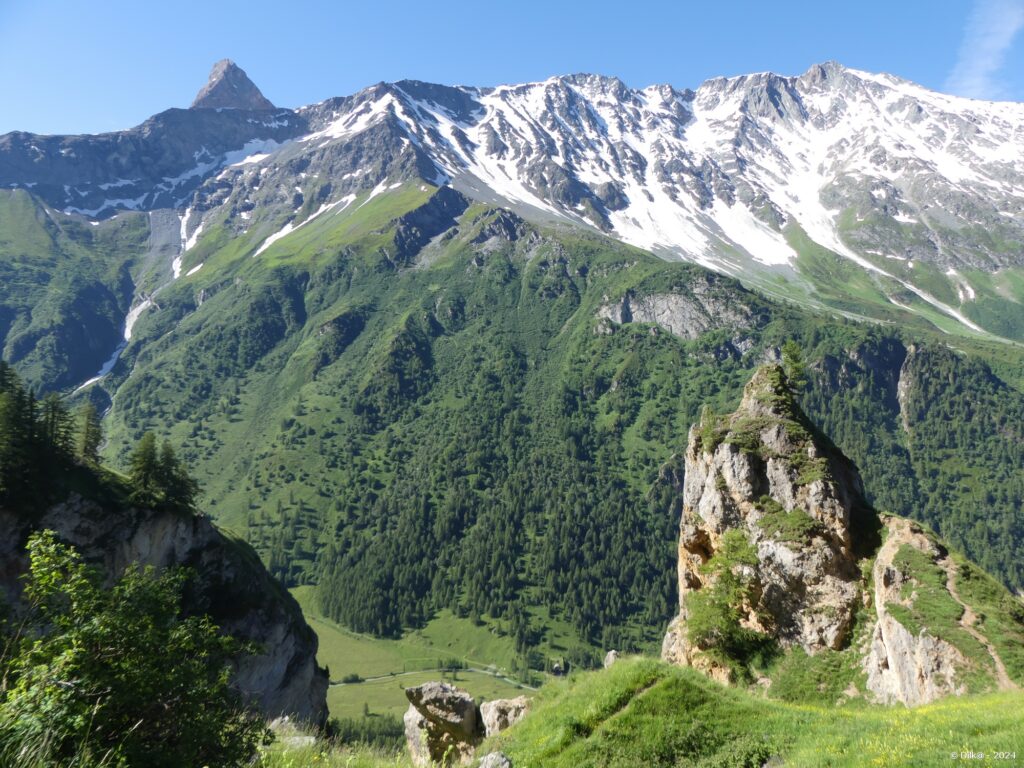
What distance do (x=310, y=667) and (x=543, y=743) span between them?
3290 inches

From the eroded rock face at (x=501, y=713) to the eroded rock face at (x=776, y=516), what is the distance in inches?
649

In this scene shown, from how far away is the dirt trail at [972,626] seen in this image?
29344 millimetres

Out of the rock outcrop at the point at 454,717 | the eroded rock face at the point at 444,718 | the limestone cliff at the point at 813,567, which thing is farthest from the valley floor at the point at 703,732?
the eroded rock face at the point at 444,718

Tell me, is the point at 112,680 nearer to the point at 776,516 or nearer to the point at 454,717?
the point at 454,717

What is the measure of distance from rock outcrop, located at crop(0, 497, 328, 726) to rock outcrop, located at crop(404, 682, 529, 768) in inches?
1468

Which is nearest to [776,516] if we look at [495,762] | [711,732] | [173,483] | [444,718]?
[711,732]

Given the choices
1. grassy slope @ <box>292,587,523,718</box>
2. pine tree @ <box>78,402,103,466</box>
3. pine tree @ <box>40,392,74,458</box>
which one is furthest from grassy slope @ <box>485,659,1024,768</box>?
grassy slope @ <box>292,587,523,718</box>

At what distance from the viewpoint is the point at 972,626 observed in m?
32.7

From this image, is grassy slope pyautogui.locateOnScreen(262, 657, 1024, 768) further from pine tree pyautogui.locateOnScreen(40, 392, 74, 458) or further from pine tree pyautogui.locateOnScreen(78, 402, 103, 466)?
pine tree pyautogui.locateOnScreen(78, 402, 103, 466)

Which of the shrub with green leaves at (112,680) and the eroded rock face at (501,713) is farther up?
the shrub with green leaves at (112,680)

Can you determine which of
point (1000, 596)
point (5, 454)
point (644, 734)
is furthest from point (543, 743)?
point (5, 454)

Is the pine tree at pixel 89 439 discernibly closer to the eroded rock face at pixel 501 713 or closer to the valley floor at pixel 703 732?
the eroded rock face at pixel 501 713

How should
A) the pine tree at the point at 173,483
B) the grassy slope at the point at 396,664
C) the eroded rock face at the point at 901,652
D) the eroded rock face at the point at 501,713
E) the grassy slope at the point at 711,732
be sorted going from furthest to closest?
the grassy slope at the point at 396,664 < the pine tree at the point at 173,483 < the eroded rock face at the point at 901,652 < the eroded rock face at the point at 501,713 < the grassy slope at the point at 711,732

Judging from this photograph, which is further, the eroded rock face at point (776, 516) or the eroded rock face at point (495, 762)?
the eroded rock face at point (776, 516)
